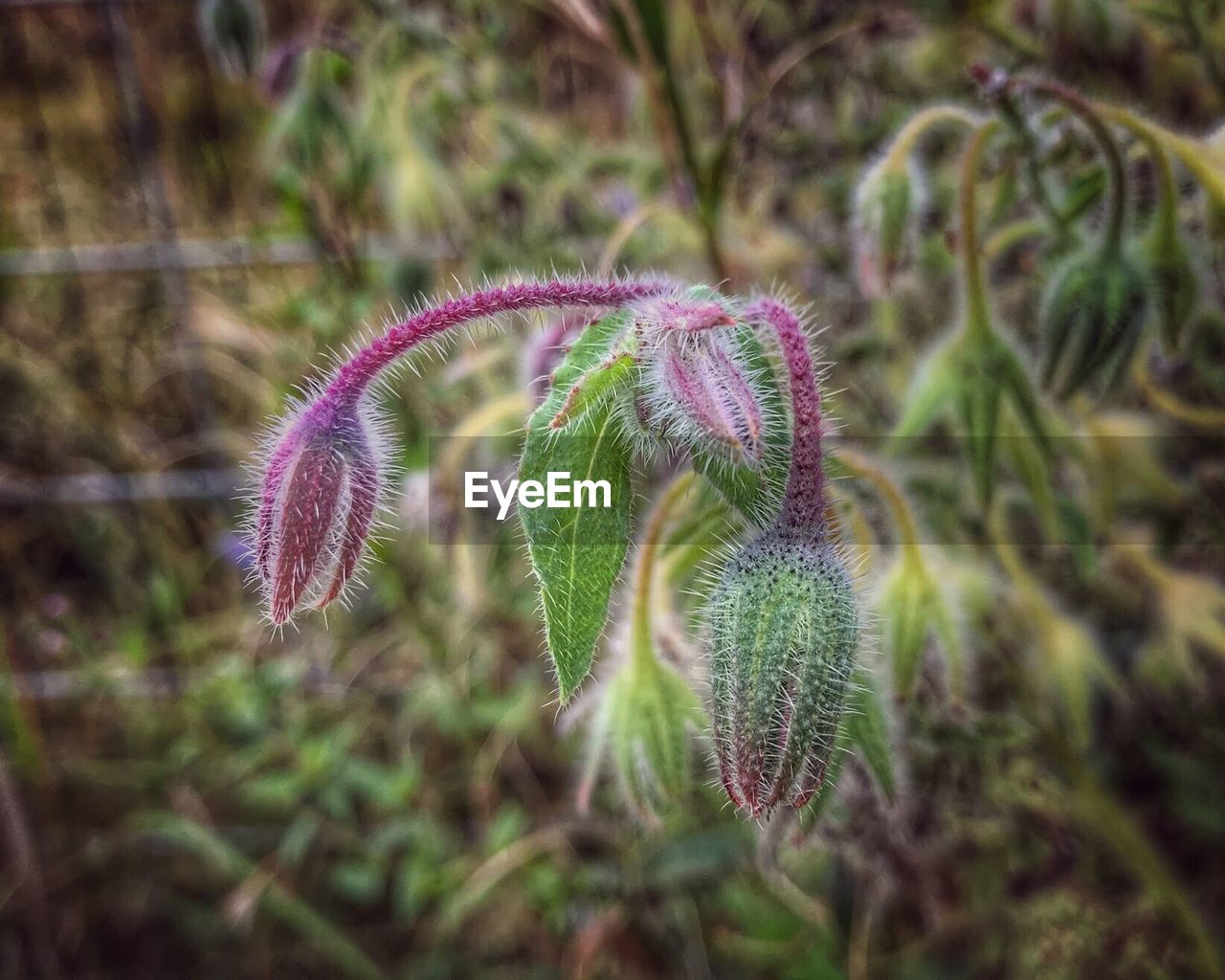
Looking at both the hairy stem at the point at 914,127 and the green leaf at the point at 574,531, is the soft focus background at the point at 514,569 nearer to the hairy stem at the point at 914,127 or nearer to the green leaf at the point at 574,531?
the hairy stem at the point at 914,127

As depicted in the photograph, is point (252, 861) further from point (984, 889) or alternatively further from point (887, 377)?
point (887, 377)

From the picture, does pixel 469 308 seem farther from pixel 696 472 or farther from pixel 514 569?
pixel 514 569

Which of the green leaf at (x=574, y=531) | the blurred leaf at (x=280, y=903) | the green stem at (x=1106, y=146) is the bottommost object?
the blurred leaf at (x=280, y=903)

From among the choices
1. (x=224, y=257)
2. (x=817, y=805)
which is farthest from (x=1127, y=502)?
(x=224, y=257)

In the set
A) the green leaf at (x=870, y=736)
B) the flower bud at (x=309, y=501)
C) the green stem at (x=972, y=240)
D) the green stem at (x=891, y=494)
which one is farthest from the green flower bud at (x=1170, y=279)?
the flower bud at (x=309, y=501)

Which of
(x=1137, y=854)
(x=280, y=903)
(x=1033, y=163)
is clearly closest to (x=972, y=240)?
(x=1033, y=163)

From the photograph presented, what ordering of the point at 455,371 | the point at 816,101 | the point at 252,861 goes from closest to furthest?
the point at 455,371 → the point at 816,101 → the point at 252,861

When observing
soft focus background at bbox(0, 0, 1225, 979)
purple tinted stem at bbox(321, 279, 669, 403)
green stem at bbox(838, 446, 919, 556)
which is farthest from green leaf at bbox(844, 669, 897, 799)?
purple tinted stem at bbox(321, 279, 669, 403)
